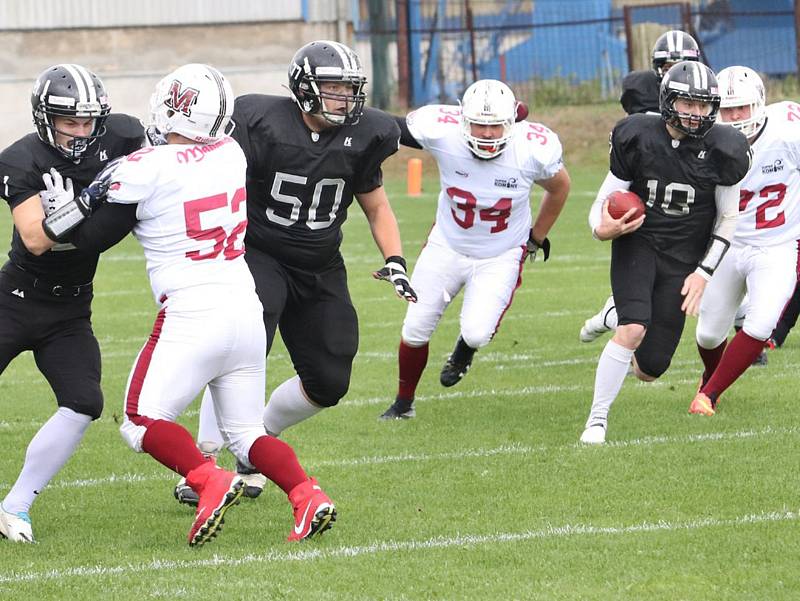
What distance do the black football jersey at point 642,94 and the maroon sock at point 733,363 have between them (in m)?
1.48

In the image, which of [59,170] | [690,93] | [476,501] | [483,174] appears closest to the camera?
[59,170]

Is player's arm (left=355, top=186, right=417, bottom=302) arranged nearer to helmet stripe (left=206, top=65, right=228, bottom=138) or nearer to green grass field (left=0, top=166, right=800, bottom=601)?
green grass field (left=0, top=166, right=800, bottom=601)

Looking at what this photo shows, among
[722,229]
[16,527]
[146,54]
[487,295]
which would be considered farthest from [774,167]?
[146,54]

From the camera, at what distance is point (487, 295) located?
22.6 feet

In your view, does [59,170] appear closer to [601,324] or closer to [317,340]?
[317,340]

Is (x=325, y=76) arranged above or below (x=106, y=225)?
above

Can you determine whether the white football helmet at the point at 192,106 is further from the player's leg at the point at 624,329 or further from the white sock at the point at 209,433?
the player's leg at the point at 624,329

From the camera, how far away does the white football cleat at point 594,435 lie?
6039 millimetres

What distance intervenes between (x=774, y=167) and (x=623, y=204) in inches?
45.6

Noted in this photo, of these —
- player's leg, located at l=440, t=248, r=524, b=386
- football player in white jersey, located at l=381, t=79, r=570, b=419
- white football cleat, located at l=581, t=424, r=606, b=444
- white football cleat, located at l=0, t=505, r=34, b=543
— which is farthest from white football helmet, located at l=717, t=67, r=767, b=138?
white football cleat, located at l=0, t=505, r=34, b=543

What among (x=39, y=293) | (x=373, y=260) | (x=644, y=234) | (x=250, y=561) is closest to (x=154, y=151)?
(x=39, y=293)

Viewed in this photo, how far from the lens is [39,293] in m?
4.80

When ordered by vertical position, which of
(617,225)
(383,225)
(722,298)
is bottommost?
(722,298)

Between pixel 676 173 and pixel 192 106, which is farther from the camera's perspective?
pixel 676 173
